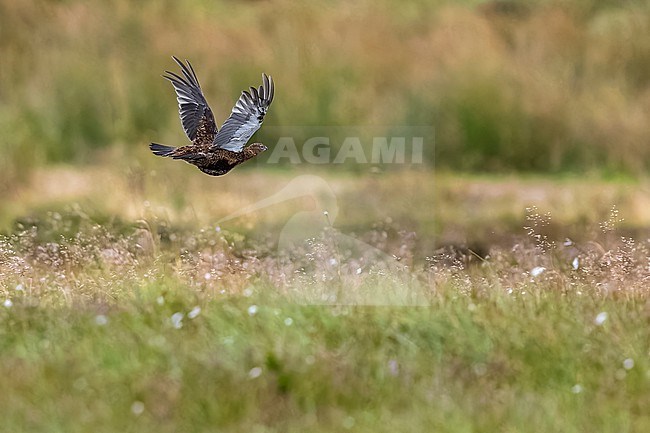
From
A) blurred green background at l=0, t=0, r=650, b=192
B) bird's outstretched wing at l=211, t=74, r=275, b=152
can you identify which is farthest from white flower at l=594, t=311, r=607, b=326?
blurred green background at l=0, t=0, r=650, b=192

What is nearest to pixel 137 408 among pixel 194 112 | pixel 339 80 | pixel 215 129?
pixel 215 129

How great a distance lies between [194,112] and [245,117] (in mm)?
500

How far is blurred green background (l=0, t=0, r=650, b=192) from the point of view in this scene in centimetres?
1304

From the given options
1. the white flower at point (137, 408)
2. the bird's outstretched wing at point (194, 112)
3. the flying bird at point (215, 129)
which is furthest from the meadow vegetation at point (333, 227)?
the bird's outstretched wing at point (194, 112)

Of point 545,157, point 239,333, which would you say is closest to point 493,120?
point 545,157

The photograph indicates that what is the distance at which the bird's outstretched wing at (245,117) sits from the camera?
19.8 ft

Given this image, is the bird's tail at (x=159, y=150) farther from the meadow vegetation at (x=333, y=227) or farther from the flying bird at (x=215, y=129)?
the meadow vegetation at (x=333, y=227)

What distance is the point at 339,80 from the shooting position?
13.5 meters

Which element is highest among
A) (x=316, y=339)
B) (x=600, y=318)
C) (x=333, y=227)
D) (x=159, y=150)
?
(x=159, y=150)

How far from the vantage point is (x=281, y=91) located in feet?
43.3

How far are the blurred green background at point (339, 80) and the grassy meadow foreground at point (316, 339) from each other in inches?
241

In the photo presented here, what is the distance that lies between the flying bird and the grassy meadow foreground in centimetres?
41

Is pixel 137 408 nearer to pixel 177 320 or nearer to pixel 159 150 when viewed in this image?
pixel 177 320

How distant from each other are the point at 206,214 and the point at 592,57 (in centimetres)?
559
